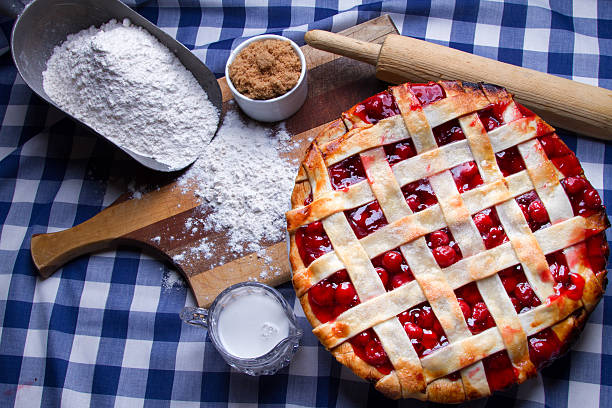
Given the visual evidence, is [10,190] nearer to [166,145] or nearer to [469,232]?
[166,145]

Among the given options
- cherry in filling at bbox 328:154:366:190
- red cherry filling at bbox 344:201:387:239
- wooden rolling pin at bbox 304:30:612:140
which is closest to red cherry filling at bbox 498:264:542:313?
red cherry filling at bbox 344:201:387:239

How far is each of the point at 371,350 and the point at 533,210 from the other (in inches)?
24.3

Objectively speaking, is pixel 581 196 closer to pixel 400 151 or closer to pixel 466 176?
pixel 466 176

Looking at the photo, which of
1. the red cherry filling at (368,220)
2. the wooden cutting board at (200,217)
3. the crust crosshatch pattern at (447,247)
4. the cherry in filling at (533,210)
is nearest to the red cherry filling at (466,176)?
the crust crosshatch pattern at (447,247)

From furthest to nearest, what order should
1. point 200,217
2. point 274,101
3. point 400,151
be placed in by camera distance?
1. point 200,217
2. point 274,101
3. point 400,151

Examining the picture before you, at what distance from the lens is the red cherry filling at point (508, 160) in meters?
1.53

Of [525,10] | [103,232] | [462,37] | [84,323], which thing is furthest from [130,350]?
[525,10]

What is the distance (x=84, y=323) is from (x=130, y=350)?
213mm

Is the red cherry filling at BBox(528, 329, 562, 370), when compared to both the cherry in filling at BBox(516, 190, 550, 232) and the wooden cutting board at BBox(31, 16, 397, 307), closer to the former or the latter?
the cherry in filling at BBox(516, 190, 550, 232)

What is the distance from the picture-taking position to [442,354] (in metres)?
1.42

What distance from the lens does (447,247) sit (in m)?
1.46

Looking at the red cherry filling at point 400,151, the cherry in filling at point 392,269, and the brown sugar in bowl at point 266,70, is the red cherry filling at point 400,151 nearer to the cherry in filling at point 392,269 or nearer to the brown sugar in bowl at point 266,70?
the cherry in filling at point 392,269

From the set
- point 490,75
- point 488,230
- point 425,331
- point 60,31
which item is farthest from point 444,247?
point 60,31

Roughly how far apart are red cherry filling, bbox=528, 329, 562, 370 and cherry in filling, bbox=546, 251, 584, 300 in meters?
0.12
